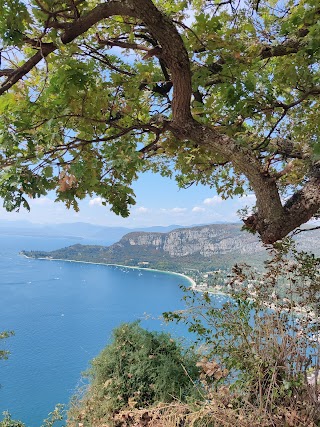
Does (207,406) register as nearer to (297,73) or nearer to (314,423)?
(314,423)

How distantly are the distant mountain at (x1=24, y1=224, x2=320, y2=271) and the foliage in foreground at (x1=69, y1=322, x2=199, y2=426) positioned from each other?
33016 mm

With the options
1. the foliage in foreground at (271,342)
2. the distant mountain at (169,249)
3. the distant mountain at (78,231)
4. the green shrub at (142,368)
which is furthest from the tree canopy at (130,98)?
the distant mountain at (78,231)

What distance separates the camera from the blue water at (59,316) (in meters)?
16.9

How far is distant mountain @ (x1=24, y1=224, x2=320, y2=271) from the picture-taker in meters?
41.0

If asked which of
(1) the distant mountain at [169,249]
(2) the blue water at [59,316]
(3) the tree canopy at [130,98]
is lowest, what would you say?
(2) the blue water at [59,316]

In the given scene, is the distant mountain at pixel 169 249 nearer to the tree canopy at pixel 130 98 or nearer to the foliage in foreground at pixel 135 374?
the foliage in foreground at pixel 135 374

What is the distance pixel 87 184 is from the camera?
1.50 meters

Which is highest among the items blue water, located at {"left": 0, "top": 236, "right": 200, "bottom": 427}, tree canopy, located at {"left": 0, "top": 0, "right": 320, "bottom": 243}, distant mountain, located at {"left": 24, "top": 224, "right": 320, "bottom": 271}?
tree canopy, located at {"left": 0, "top": 0, "right": 320, "bottom": 243}

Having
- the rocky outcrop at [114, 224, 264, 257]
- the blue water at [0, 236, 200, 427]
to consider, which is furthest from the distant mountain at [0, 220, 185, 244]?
the blue water at [0, 236, 200, 427]

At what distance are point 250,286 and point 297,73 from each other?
59.2 inches

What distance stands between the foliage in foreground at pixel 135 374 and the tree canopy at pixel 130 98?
2153mm

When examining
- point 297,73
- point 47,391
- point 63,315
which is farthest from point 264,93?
point 63,315

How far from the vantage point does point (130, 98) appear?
1.82m

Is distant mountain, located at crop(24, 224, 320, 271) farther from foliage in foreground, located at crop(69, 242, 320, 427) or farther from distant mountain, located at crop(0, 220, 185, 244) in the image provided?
distant mountain, located at crop(0, 220, 185, 244)
